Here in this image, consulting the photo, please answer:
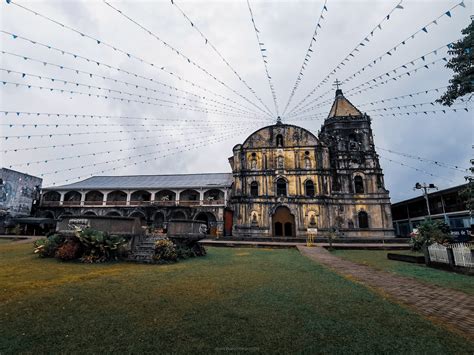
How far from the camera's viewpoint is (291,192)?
81.1ft

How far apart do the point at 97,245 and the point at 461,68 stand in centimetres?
1492

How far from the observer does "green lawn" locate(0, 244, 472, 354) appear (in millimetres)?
2744

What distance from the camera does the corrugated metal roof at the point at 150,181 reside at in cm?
2977

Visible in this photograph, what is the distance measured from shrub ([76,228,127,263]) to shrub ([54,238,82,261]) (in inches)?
6.2

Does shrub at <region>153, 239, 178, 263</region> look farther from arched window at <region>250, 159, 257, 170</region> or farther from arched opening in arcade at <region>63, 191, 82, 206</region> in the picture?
arched opening in arcade at <region>63, 191, 82, 206</region>

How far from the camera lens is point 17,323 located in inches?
126

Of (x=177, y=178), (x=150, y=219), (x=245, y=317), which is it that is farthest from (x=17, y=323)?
(x=177, y=178)

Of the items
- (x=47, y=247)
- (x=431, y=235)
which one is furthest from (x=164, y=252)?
(x=431, y=235)

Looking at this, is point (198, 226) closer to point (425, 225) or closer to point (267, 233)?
point (425, 225)

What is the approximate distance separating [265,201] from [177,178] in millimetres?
14125

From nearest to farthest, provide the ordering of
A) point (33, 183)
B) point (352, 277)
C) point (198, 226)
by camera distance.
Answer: point (352, 277)
point (198, 226)
point (33, 183)

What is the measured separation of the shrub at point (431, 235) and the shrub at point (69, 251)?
45.8 ft

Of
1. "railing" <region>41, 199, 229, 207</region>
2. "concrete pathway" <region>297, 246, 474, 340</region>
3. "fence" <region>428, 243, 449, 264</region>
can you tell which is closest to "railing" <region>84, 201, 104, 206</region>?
"railing" <region>41, 199, 229, 207</region>

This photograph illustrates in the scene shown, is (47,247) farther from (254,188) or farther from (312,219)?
(312,219)
